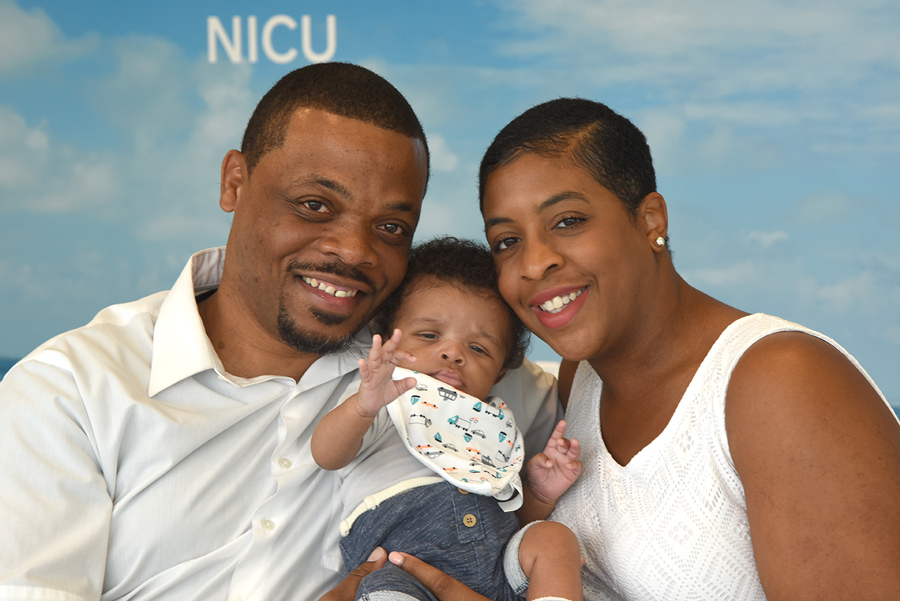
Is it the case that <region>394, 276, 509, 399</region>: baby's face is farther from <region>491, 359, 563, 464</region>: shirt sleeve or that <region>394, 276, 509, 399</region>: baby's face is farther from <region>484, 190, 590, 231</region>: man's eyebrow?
<region>484, 190, 590, 231</region>: man's eyebrow

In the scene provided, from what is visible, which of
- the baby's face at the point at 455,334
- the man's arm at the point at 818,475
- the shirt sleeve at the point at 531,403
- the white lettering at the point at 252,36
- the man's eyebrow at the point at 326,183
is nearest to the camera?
the man's arm at the point at 818,475

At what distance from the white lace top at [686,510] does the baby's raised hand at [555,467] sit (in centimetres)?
8

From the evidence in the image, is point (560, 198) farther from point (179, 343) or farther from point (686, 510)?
point (179, 343)

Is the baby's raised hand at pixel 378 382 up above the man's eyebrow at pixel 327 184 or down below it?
below

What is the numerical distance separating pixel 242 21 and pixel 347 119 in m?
4.92

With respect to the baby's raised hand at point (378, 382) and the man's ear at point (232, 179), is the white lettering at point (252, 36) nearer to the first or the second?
the man's ear at point (232, 179)

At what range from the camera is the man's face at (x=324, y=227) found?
6.52 ft

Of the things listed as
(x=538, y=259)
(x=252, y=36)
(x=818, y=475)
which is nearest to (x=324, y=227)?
(x=538, y=259)

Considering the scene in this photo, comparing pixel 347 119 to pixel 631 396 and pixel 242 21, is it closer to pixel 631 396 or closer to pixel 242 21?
pixel 631 396

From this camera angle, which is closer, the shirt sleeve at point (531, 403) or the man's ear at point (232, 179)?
the man's ear at point (232, 179)

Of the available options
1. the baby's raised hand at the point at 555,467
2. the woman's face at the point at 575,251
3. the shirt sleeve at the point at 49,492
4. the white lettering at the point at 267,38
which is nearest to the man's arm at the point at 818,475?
the woman's face at the point at 575,251

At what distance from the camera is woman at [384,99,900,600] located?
1454 millimetres

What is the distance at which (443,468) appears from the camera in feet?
6.52

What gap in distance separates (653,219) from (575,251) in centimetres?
24
